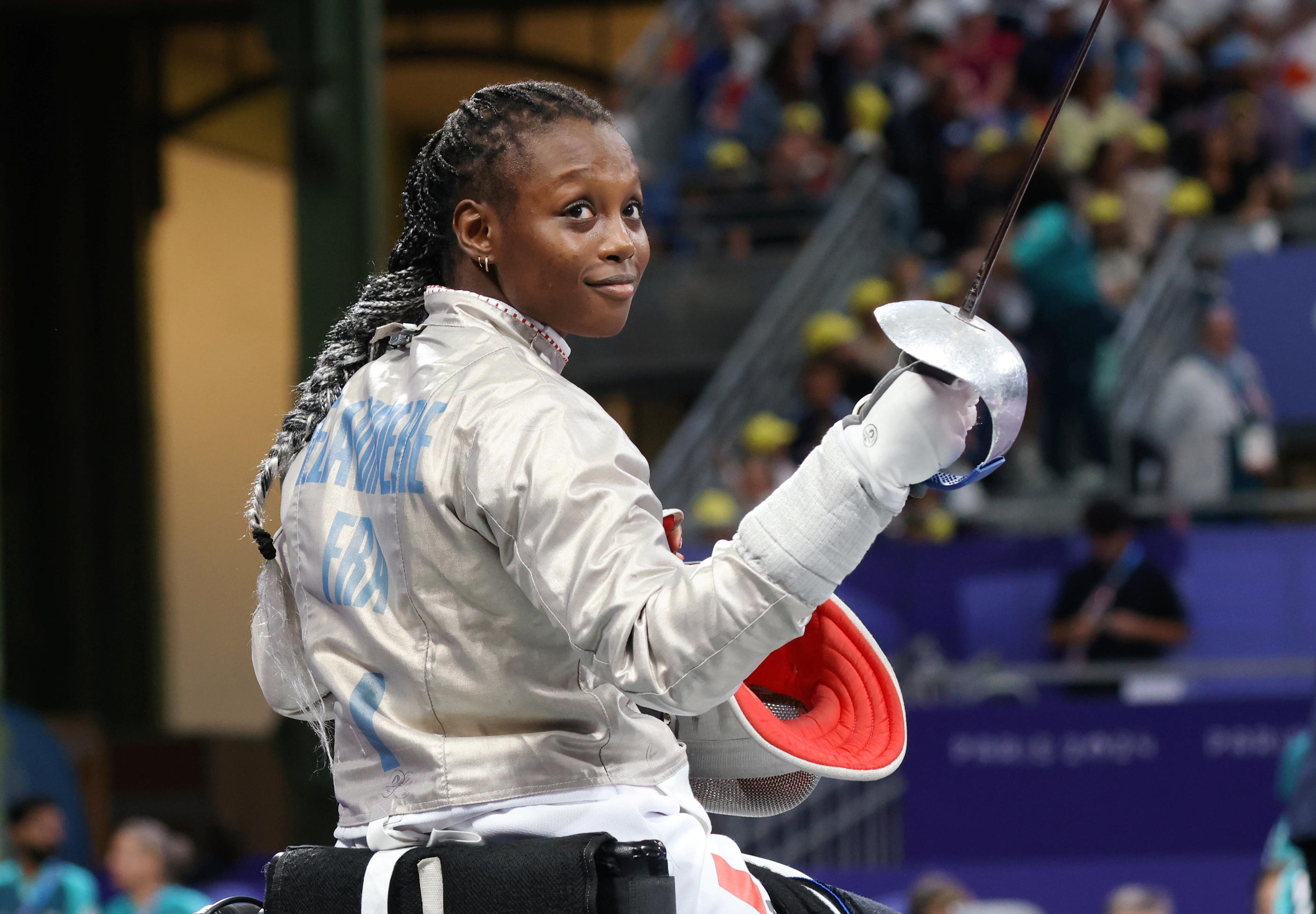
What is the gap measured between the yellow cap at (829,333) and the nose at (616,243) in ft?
21.8

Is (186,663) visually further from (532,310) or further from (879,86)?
(532,310)

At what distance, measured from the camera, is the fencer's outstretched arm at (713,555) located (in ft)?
5.83

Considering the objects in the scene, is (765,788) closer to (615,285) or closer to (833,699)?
(833,699)

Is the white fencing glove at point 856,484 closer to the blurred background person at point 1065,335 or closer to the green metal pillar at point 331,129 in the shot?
the green metal pillar at point 331,129

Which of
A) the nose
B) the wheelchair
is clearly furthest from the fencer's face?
the wheelchair

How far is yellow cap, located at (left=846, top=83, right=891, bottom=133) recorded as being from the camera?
10.6 m

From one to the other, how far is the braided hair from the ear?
0.6 inches

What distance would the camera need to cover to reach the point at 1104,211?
9.25m

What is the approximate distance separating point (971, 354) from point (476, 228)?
25.8 inches

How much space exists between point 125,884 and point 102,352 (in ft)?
28.8

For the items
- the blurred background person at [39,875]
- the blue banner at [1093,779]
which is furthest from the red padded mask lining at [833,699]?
the blurred background person at [39,875]

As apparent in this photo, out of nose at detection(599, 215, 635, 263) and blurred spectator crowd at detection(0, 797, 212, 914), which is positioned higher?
nose at detection(599, 215, 635, 263)

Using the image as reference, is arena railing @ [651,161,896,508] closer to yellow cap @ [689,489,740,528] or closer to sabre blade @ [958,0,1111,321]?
yellow cap @ [689,489,740,528]

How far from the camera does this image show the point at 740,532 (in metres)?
1.81
